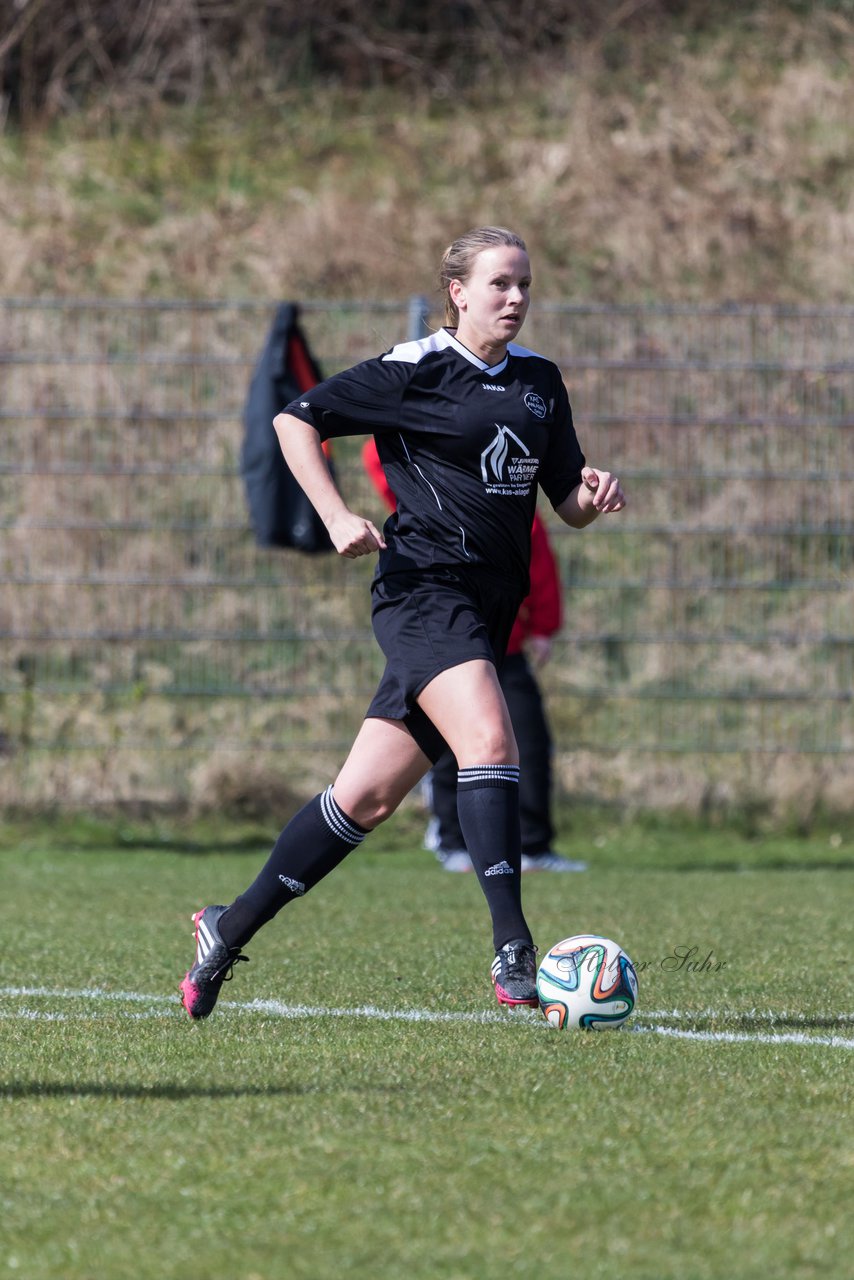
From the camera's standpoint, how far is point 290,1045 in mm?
4180

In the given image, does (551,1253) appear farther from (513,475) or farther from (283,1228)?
(513,475)

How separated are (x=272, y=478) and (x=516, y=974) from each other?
5.93 meters

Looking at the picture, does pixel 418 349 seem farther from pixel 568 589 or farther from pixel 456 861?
pixel 568 589

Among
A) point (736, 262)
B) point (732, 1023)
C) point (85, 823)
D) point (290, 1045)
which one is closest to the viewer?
point (290, 1045)

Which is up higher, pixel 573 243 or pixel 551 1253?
pixel 573 243

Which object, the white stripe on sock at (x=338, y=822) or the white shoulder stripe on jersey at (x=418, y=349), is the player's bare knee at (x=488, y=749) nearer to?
the white stripe on sock at (x=338, y=822)

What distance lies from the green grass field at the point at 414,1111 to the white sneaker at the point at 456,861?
220cm

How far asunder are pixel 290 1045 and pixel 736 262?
34.6 feet

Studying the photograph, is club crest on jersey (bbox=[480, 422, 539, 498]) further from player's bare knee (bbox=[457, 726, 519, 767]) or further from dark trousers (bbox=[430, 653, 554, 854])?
dark trousers (bbox=[430, 653, 554, 854])

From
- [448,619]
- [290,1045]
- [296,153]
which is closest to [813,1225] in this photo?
[290,1045]

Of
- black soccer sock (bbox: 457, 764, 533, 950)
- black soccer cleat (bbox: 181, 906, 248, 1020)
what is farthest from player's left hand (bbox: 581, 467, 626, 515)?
black soccer cleat (bbox: 181, 906, 248, 1020)

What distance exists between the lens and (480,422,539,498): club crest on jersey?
4.67m

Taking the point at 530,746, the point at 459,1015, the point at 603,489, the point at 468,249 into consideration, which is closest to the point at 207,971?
the point at 459,1015

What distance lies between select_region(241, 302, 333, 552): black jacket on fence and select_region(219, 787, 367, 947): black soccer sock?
5.41 metres
